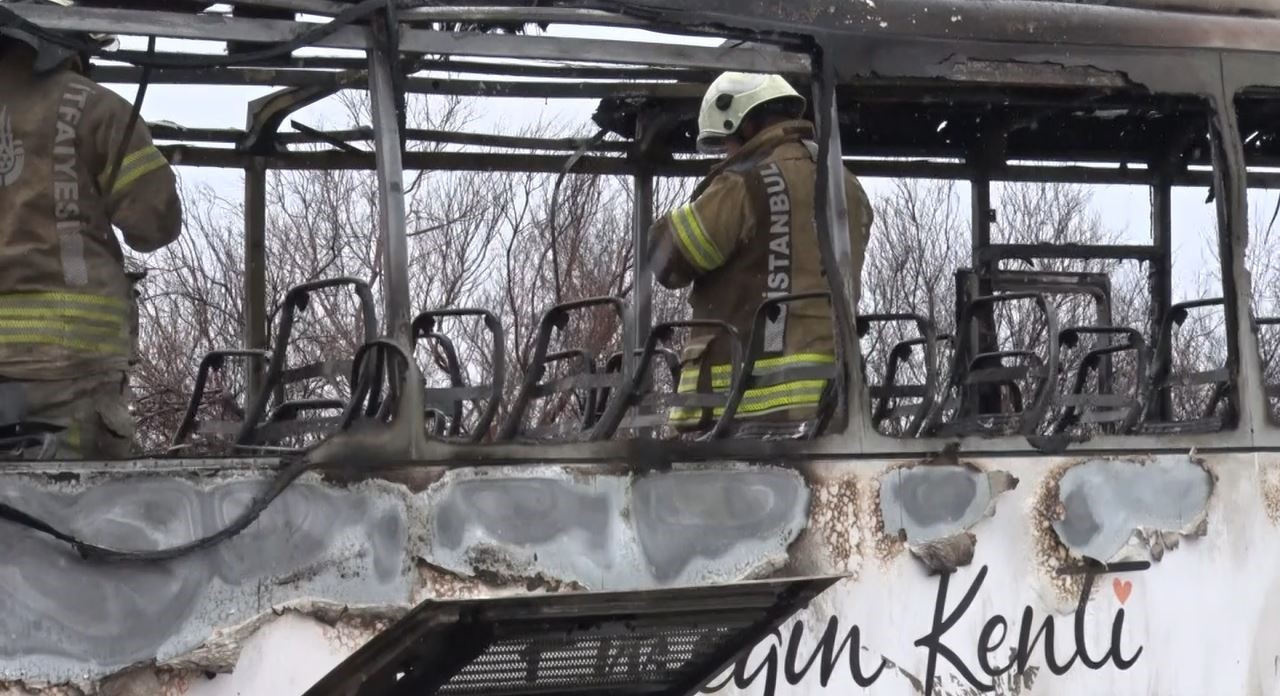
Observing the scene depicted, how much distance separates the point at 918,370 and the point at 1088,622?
138cm

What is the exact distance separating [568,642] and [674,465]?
0.85 m

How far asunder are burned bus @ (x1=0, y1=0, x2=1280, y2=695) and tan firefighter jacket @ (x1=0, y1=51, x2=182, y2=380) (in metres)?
0.29

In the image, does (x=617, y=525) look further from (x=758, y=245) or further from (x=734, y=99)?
(x=734, y=99)

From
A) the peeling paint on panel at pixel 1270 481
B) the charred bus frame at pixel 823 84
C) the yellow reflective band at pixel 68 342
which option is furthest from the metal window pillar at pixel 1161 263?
the yellow reflective band at pixel 68 342

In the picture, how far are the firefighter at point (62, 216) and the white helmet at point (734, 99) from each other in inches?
67.1

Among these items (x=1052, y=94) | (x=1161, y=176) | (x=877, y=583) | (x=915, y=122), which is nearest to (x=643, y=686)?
(x=877, y=583)

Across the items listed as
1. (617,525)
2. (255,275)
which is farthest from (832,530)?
(255,275)

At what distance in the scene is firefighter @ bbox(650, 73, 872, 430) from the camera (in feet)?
17.0

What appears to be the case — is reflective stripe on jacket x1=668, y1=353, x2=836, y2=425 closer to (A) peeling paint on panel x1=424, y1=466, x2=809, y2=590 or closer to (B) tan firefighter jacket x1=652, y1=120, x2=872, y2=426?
(B) tan firefighter jacket x1=652, y1=120, x2=872, y2=426

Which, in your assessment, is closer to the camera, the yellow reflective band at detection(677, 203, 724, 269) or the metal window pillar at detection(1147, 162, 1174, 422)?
the yellow reflective band at detection(677, 203, 724, 269)

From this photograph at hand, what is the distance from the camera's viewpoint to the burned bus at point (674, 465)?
399 cm

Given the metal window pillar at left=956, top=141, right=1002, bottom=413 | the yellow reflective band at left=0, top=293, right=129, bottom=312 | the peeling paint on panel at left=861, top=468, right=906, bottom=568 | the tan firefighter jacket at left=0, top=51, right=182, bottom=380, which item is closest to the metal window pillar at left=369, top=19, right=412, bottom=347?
the tan firefighter jacket at left=0, top=51, right=182, bottom=380

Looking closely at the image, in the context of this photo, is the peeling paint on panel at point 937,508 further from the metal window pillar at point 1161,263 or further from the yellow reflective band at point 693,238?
the metal window pillar at point 1161,263

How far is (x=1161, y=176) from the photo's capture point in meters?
6.92
